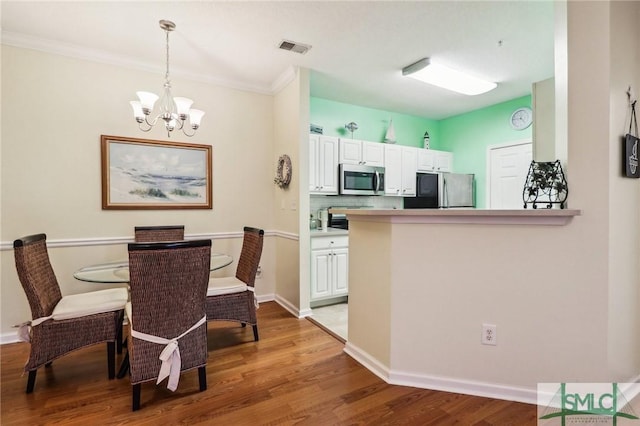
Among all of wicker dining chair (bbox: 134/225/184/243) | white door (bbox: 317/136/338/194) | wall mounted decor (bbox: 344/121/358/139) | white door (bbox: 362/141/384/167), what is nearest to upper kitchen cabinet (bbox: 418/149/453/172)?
white door (bbox: 362/141/384/167)

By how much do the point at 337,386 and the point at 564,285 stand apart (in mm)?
1474

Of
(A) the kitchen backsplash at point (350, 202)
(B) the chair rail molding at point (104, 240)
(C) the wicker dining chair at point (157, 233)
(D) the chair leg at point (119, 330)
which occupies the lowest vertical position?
(D) the chair leg at point (119, 330)

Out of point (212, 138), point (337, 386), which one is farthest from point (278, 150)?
point (337, 386)

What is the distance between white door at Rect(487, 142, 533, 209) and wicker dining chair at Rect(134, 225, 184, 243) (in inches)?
172

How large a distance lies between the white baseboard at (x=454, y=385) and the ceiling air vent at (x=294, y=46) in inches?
107

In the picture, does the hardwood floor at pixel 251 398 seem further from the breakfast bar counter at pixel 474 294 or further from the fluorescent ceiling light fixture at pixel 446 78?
the fluorescent ceiling light fixture at pixel 446 78

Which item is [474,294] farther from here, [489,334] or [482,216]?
[482,216]

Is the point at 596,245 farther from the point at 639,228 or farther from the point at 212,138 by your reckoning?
the point at 212,138

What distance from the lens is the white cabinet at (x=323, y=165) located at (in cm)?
378

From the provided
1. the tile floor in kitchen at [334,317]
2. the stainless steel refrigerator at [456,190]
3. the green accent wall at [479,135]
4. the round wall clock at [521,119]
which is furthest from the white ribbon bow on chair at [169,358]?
the round wall clock at [521,119]

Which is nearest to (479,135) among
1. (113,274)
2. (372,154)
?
(372,154)

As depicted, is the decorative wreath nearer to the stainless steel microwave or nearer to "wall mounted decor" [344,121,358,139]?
the stainless steel microwave

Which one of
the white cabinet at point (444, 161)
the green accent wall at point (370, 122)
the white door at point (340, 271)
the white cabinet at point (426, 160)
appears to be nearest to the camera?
the white door at point (340, 271)

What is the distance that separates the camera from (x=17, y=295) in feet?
8.80
